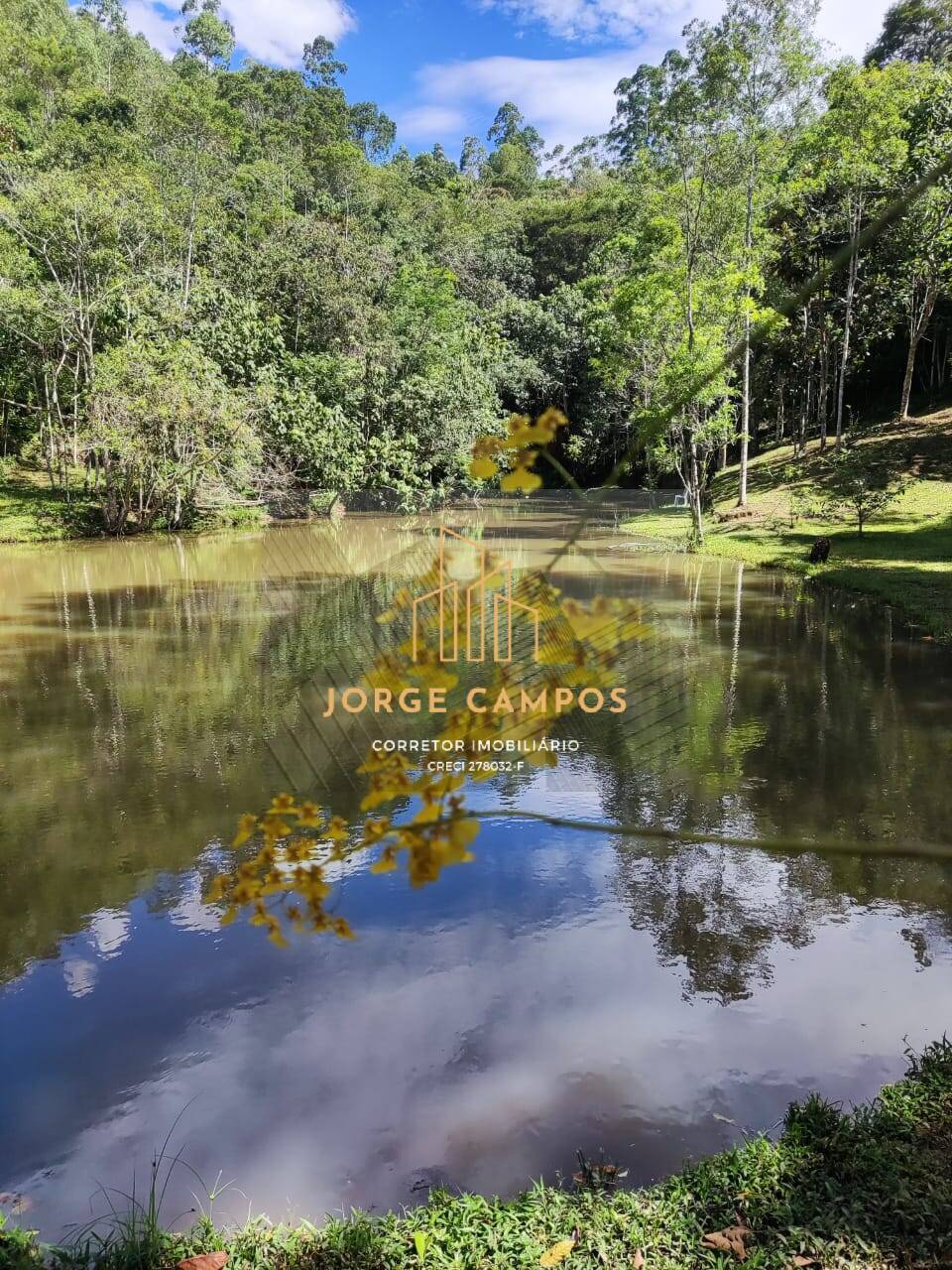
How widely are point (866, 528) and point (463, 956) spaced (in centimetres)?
1387

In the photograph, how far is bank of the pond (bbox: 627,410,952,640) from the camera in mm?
10055

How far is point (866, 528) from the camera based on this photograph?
48.6 ft

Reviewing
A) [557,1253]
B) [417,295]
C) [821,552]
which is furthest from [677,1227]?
[417,295]

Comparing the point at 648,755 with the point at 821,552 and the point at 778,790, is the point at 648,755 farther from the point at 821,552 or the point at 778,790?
the point at 821,552

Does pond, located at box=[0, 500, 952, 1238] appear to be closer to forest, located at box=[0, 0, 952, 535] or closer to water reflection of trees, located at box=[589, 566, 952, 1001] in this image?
water reflection of trees, located at box=[589, 566, 952, 1001]

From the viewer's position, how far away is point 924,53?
998 inches

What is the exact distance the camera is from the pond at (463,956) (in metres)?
2.41

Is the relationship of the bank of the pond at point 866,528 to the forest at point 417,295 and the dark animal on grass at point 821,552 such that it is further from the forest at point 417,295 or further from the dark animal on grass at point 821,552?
the forest at point 417,295

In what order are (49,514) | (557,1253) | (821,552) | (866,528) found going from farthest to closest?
Result: (49,514) → (866,528) → (821,552) → (557,1253)

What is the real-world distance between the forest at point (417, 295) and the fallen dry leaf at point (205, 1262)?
795cm

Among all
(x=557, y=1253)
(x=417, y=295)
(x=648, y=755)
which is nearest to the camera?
(x=557, y=1253)

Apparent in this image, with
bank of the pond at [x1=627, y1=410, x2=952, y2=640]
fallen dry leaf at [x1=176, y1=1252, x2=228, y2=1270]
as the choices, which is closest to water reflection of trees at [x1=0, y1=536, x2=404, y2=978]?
fallen dry leaf at [x1=176, y1=1252, x2=228, y2=1270]

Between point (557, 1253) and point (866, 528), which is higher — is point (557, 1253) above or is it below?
below

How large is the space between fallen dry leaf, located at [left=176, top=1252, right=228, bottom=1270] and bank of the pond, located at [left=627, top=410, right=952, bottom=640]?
801cm
